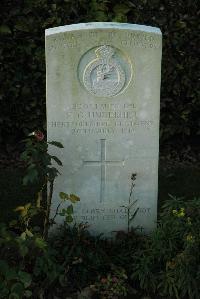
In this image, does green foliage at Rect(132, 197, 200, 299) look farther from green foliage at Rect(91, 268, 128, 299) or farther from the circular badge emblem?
the circular badge emblem

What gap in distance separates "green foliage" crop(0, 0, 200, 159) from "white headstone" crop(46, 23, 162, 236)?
79.5 inches

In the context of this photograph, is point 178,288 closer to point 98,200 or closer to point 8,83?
point 98,200

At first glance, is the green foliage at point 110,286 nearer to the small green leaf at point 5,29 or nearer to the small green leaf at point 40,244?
the small green leaf at point 40,244

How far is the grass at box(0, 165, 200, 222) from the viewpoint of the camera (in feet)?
19.1

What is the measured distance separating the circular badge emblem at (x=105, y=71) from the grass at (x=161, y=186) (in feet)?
5.34

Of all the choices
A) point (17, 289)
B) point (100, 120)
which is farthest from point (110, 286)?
point (100, 120)

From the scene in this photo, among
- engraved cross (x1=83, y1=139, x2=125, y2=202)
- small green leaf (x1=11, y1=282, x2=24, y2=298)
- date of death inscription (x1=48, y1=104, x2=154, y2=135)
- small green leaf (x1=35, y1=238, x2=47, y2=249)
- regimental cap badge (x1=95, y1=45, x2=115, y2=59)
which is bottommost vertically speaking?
small green leaf (x1=11, y1=282, x2=24, y2=298)

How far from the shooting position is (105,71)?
14.9ft

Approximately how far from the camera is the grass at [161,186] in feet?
19.1

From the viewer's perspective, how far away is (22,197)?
19.5 feet

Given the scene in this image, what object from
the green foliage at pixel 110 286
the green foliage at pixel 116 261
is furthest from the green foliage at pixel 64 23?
the green foliage at pixel 110 286

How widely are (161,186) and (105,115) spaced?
1914 millimetres

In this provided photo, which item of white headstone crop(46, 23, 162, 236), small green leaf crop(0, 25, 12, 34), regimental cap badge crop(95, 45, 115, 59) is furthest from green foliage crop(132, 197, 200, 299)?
small green leaf crop(0, 25, 12, 34)

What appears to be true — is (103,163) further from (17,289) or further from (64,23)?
(64,23)
